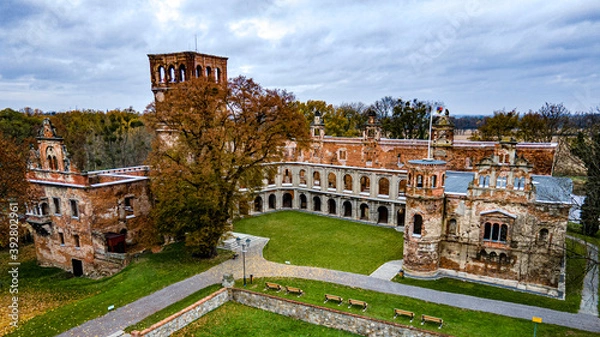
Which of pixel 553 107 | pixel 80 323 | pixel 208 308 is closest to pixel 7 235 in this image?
pixel 80 323

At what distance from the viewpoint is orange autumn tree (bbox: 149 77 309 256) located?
79.9ft

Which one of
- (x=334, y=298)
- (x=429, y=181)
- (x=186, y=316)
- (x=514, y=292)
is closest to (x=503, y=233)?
(x=514, y=292)

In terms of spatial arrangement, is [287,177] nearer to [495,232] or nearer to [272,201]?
[272,201]

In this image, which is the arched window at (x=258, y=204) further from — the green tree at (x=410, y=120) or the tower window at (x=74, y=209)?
the green tree at (x=410, y=120)

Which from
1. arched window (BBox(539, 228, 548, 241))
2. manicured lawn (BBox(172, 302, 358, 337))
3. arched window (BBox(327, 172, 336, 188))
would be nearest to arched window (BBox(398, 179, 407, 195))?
arched window (BBox(327, 172, 336, 188))

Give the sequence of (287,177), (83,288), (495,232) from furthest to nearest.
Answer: (287,177), (83,288), (495,232)

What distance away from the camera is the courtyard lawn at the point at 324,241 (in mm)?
26812

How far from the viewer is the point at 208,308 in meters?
20.4

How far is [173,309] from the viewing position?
19594 mm

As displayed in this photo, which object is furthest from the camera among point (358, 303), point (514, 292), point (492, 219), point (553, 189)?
point (553, 189)

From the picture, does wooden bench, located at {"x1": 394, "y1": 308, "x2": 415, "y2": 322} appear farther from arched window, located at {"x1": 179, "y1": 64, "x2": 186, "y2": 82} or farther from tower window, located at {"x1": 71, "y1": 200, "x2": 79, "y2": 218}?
arched window, located at {"x1": 179, "y1": 64, "x2": 186, "y2": 82}

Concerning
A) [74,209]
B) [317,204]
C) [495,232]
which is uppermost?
[74,209]

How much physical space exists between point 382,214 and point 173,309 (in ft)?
85.4

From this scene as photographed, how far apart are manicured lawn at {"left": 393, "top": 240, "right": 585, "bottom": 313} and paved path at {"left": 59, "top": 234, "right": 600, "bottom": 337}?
0.60m
